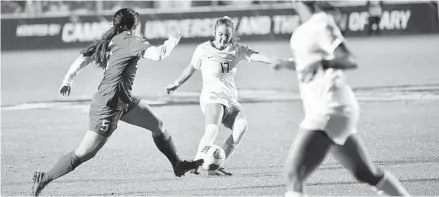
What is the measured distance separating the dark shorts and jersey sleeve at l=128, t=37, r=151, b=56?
0.56 m

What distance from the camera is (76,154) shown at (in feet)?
28.5

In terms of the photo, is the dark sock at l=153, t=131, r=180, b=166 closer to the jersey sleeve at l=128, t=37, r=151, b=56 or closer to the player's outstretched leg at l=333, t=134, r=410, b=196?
the jersey sleeve at l=128, t=37, r=151, b=56

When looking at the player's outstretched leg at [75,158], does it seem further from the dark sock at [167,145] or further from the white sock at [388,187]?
the white sock at [388,187]

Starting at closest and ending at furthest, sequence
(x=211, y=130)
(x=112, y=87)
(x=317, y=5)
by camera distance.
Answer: (x=317, y=5)
(x=112, y=87)
(x=211, y=130)

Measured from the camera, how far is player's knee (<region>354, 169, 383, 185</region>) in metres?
6.52

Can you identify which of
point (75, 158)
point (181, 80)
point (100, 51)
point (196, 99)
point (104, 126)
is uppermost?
point (100, 51)

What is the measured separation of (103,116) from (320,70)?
116 inches

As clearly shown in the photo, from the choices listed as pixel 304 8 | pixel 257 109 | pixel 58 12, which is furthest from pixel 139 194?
pixel 58 12

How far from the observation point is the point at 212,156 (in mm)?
9781

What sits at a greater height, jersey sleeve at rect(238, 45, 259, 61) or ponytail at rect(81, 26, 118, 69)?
ponytail at rect(81, 26, 118, 69)

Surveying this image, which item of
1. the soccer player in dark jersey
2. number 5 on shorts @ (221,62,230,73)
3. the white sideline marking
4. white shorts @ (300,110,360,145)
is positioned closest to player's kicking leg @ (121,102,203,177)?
the soccer player in dark jersey

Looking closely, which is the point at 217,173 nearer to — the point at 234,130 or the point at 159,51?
the point at 234,130

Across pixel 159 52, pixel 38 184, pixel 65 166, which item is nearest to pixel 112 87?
pixel 159 52

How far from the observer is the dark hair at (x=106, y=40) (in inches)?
352
